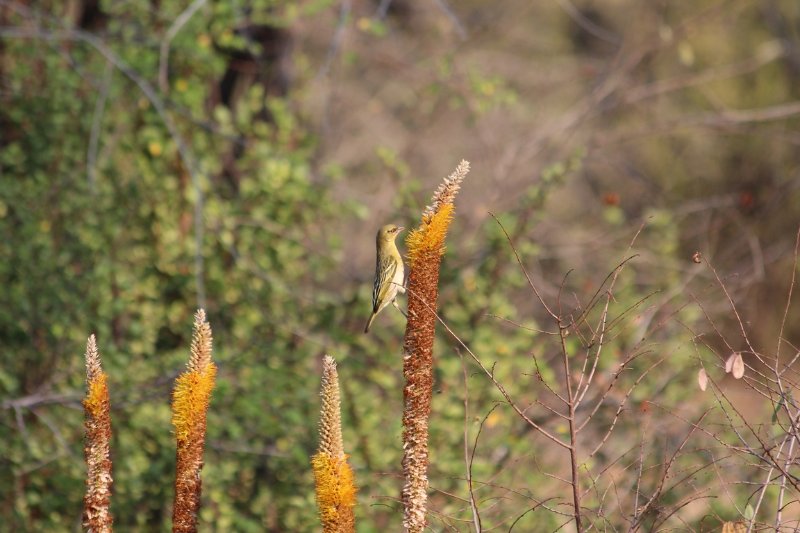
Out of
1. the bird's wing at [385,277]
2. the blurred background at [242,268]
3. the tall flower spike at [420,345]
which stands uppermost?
the blurred background at [242,268]

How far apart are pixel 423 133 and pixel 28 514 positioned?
19.8 feet

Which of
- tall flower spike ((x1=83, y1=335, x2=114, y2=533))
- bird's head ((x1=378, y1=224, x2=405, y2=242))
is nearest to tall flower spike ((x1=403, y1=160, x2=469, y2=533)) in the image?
tall flower spike ((x1=83, y1=335, x2=114, y2=533))

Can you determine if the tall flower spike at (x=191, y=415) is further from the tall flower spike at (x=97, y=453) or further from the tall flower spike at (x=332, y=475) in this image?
the tall flower spike at (x=332, y=475)

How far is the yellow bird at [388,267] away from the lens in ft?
13.5

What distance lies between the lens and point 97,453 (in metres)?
2.60

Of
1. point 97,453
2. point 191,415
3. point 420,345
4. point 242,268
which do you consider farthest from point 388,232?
point 242,268

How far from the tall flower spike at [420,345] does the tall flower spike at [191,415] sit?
49 centimetres

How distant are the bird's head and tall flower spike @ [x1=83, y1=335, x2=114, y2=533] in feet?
5.35

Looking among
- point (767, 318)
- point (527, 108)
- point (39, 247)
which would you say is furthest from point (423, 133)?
point (767, 318)

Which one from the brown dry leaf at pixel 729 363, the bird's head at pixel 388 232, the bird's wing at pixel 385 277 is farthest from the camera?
the bird's wing at pixel 385 277

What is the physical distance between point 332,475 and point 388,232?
1.74 metres

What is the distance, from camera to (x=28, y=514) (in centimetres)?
767

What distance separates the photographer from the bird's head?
4.09 metres

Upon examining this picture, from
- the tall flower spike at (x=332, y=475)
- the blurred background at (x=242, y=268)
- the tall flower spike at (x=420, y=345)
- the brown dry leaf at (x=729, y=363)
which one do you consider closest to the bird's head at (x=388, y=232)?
the tall flower spike at (x=420, y=345)
